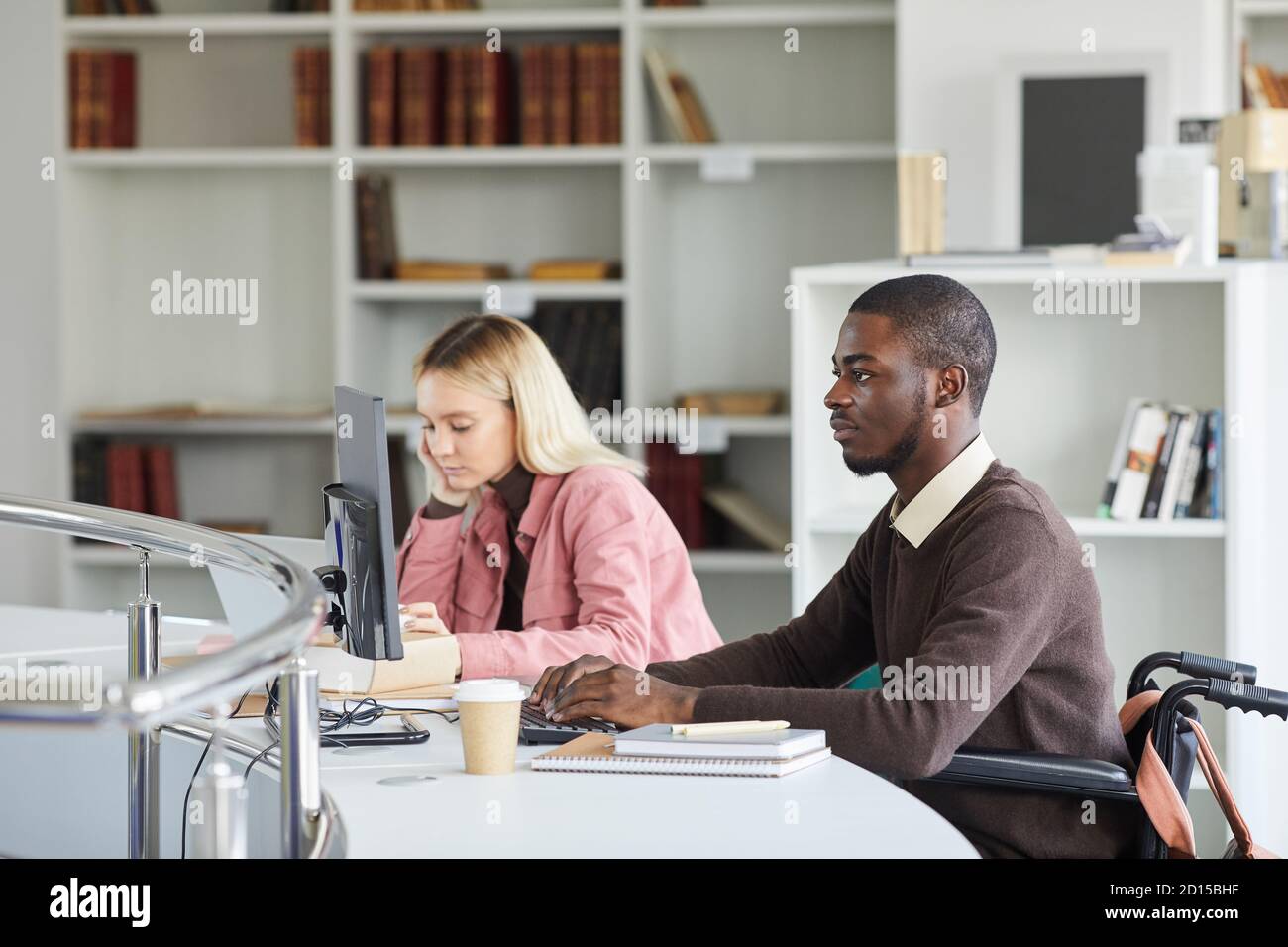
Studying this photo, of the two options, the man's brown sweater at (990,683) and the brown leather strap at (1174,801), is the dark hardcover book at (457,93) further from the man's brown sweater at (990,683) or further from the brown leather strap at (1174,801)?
the brown leather strap at (1174,801)

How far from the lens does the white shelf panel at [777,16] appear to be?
4223 mm

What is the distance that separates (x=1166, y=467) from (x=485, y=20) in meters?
2.18

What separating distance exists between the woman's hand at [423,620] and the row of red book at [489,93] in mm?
2308

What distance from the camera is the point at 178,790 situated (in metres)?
2.24

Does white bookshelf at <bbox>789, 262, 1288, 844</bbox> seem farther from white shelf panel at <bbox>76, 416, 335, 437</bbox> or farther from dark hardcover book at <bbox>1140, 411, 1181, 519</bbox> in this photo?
white shelf panel at <bbox>76, 416, 335, 437</bbox>

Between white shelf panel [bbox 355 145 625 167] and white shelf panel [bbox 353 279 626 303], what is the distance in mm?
318

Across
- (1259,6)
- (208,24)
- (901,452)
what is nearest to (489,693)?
(901,452)

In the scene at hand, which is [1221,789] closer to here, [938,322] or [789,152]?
[938,322]

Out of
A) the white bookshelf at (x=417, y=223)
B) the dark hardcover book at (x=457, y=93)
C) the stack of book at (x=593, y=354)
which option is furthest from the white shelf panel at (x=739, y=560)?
the dark hardcover book at (x=457, y=93)

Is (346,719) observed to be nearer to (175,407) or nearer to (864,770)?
(864,770)

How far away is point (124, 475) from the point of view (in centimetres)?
457

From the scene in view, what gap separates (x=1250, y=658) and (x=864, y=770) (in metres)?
1.54

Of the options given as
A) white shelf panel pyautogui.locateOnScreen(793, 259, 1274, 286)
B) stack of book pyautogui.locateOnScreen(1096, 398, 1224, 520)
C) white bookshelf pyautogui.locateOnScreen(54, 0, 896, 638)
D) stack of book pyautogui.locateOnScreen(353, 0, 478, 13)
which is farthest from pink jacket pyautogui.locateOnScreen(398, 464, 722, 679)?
stack of book pyautogui.locateOnScreen(353, 0, 478, 13)

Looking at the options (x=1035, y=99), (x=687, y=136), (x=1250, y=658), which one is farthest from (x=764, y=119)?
(x=1250, y=658)
